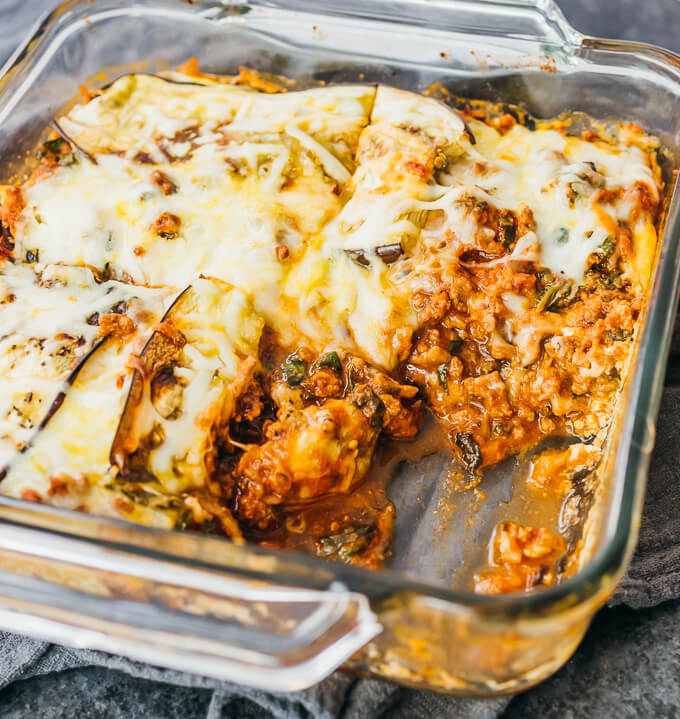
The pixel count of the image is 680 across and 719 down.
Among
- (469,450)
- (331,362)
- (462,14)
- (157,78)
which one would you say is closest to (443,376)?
(469,450)

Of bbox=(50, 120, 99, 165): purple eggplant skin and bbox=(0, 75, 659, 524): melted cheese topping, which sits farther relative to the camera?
bbox=(50, 120, 99, 165): purple eggplant skin

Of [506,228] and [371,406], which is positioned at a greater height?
[506,228]

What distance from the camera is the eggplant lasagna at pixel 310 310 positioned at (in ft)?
7.00

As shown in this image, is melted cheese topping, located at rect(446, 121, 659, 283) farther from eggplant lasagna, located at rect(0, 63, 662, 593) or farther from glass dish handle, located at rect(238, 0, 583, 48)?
glass dish handle, located at rect(238, 0, 583, 48)

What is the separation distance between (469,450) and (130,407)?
977 mm

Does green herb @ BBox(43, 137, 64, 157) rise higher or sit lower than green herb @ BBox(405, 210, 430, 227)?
higher

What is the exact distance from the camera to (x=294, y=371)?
7.97ft

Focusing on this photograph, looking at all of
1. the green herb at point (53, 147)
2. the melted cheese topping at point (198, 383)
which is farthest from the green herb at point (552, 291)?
the green herb at point (53, 147)

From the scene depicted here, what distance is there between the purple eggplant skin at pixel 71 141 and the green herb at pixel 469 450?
1505 millimetres

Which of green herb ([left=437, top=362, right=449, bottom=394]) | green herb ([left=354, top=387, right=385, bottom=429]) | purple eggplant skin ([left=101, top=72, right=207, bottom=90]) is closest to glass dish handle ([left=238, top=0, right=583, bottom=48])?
purple eggplant skin ([left=101, top=72, right=207, bottom=90])

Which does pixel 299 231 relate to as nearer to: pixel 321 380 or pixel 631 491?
pixel 321 380

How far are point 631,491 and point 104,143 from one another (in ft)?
6.83

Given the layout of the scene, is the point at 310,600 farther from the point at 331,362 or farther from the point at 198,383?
the point at 331,362

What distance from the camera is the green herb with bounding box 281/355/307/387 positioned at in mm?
2418
